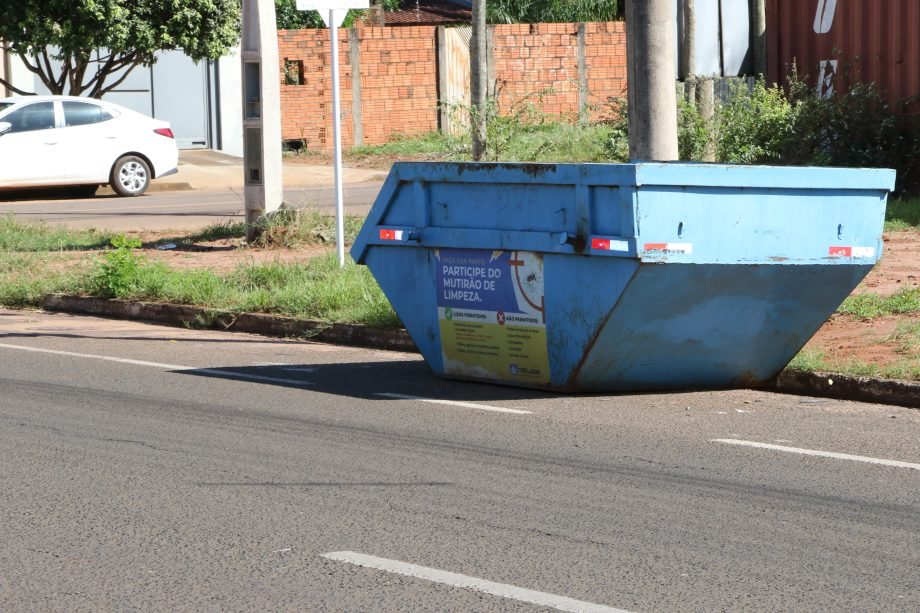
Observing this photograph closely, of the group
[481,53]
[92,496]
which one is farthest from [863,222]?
[481,53]

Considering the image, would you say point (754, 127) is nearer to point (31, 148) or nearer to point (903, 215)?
point (903, 215)

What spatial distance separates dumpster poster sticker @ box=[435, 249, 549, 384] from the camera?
8.59 metres

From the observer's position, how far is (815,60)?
19672mm

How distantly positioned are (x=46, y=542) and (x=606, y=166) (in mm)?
3753

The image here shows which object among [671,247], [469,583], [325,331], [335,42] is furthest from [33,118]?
[469,583]

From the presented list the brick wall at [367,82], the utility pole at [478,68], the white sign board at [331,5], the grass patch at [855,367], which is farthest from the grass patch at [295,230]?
the brick wall at [367,82]

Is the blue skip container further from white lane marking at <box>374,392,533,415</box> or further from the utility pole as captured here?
the utility pole

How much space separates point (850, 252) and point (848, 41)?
449 inches

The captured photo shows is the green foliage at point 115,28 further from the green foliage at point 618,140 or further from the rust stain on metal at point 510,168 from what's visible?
the rust stain on metal at point 510,168

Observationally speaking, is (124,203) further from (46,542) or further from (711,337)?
(46,542)

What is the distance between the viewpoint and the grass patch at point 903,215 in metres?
15.9

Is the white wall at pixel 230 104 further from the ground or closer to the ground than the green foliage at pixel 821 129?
further from the ground

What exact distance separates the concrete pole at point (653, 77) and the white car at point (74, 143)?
50.5 ft

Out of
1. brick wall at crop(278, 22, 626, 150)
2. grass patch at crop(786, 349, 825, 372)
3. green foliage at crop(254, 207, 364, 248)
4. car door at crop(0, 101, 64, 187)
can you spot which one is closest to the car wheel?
car door at crop(0, 101, 64, 187)
